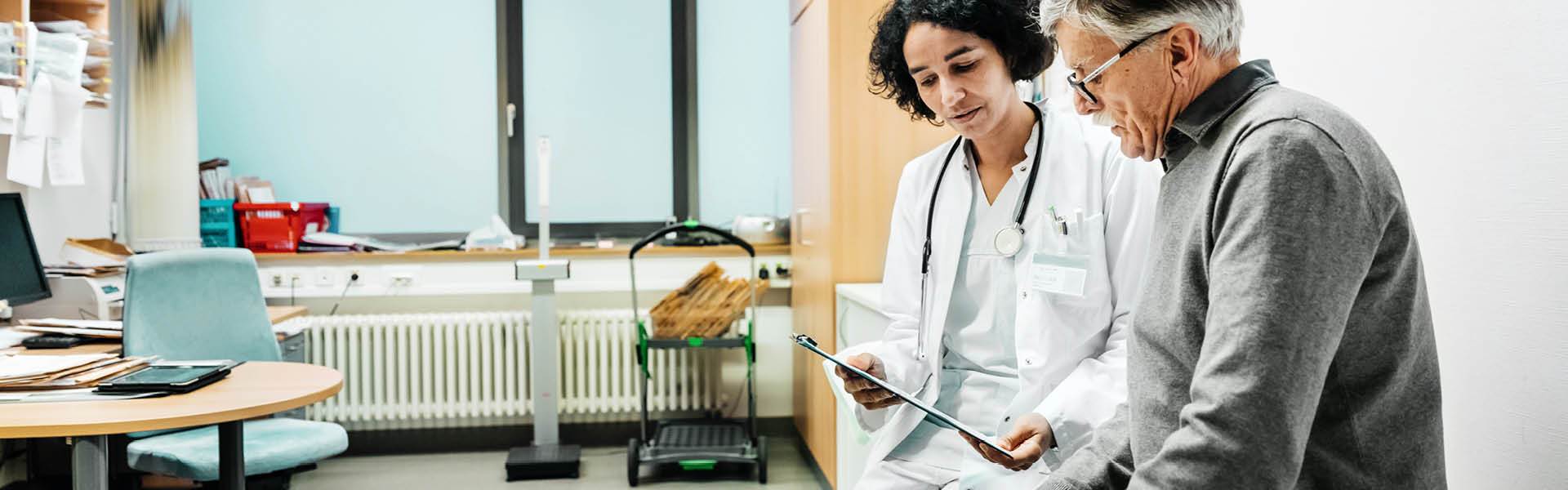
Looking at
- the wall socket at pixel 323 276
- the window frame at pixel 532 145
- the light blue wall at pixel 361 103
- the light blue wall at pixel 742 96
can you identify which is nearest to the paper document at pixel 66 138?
the wall socket at pixel 323 276

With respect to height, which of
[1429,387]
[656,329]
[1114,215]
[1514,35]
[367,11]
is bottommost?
[656,329]

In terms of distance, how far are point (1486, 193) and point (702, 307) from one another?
309cm

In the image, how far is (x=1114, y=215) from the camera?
1501 millimetres

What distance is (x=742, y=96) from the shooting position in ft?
15.6

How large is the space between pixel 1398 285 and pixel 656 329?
11.0 ft

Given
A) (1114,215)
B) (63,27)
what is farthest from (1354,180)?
(63,27)

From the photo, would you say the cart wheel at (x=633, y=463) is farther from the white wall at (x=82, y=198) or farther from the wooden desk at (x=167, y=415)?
the white wall at (x=82, y=198)

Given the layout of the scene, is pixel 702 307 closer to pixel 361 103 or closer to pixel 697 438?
pixel 697 438

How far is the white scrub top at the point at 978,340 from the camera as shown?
1.60m

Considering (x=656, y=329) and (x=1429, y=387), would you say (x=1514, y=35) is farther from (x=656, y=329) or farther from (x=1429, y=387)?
(x=656, y=329)

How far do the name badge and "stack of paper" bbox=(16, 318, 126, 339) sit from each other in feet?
8.10

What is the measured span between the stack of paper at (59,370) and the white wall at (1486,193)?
7.99ft

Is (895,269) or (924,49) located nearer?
(924,49)

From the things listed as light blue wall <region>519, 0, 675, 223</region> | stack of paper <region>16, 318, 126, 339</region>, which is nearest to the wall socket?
light blue wall <region>519, 0, 675, 223</region>
